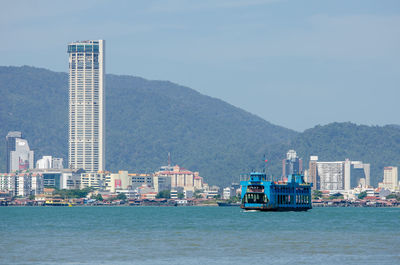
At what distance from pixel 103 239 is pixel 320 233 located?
31325 millimetres

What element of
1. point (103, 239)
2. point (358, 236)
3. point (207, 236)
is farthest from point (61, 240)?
point (358, 236)

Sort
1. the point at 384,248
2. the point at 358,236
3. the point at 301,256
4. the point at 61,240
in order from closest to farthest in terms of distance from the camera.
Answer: the point at 301,256, the point at 384,248, the point at 61,240, the point at 358,236

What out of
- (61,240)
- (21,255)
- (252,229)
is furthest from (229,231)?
(21,255)

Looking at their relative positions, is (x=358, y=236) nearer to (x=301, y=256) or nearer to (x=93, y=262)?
(x=301, y=256)

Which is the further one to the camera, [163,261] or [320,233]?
[320,233]

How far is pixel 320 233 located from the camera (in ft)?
425

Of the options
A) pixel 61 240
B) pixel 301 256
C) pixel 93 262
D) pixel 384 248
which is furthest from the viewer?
pixel 61 240

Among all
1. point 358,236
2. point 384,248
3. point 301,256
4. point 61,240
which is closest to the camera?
point 301,256

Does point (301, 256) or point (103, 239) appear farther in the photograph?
point (103, 239)

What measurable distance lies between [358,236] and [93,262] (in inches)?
1891

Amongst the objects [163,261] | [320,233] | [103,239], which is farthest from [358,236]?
[163,261]

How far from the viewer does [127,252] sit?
314ft

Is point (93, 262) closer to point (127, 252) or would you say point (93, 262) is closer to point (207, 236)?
point (127, 252)

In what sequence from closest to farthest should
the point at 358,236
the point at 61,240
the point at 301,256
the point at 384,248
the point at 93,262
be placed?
the point at 93,262, the point at 301,256, the point at 384,248, the point at 61,240, the point at 358,236
